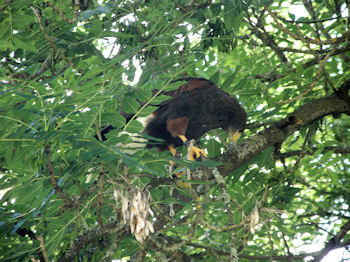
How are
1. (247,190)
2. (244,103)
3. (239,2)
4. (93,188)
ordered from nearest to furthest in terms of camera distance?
(93,188)
(239,2)
(247,190)
(244,103)

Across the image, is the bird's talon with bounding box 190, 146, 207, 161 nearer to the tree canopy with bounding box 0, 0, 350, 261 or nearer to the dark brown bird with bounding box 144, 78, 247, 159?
the dark brown bird with bounding box 144, 78, 247, 159

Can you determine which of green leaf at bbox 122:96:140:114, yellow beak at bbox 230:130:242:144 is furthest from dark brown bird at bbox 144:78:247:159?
green leaf at bbox 122:96:140:114

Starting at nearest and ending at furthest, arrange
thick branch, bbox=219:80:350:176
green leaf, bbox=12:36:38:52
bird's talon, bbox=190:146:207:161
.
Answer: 1. green leaf, bbox=12:36:38:52
2. thick branch, bbox=219:80:350:176
3. bird's talon, bbox=190:146:207:161

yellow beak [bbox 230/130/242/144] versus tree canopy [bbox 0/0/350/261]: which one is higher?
tree canopy [bbox 0/0/350/261]

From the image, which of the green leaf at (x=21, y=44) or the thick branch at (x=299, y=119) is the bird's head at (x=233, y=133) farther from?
the green leaf at (x=21, y=44)

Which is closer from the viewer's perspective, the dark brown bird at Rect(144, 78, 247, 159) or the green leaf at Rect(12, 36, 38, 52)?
the green leaf at Rect(12, 36, 38, 52)

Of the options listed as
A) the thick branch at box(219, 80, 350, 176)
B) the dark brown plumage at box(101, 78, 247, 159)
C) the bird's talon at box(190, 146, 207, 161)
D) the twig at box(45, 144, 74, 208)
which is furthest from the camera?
the dark brown plumage at box(101, 78, 247, 159)

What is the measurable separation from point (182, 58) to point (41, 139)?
1.31 meters

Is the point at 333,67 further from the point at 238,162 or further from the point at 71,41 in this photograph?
the point at 71,41

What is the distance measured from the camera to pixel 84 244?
293 centimetres

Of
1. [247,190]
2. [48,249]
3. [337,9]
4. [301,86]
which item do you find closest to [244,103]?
[301,86]

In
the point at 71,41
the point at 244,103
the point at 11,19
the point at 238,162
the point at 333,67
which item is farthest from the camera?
the point at 244,103

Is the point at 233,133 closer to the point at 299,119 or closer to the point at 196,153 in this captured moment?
the point at 196,153

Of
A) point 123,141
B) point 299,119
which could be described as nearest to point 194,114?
point 299,119
